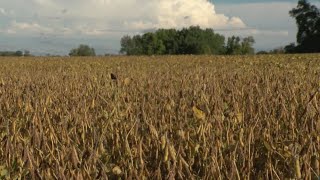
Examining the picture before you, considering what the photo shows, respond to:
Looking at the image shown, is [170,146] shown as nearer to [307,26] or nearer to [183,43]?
[307,26]

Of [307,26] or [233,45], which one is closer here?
[307,26]

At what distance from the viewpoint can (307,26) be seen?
7231cm

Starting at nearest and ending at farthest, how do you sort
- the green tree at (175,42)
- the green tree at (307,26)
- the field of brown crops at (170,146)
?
the field of brown crops at (170,146), the green tree at (307,26), the green tree at (175,42)

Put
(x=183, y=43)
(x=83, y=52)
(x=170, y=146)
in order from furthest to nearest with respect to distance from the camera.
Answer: (x=183, y=43)
(x=83, y=52)
(x=170, y=146)

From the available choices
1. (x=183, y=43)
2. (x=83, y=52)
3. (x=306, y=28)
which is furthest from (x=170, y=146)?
(x=183, y=43)

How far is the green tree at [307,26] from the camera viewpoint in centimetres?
6500

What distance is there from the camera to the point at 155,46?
9975cm

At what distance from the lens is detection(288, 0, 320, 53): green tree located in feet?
213

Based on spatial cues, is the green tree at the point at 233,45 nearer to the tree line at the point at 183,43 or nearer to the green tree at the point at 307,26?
the tree line at the point at 183,43

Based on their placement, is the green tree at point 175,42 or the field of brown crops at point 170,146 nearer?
the field of brown crops at point 170,146

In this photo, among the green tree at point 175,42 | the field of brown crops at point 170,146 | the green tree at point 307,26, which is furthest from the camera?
the green tree at point 175,42

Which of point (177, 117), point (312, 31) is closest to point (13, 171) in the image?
point (177, 117)

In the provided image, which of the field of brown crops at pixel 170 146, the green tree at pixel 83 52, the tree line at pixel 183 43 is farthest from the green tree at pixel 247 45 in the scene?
the field of brown crops at pixel 170 146

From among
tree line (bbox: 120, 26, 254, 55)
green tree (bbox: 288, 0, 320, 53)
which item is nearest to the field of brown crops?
green tree (bbox: 288, 0, 320, 53)
